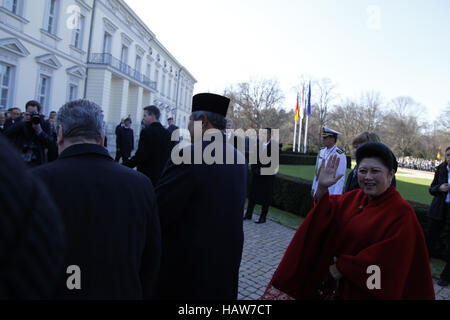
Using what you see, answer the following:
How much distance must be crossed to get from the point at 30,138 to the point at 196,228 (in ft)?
12.3

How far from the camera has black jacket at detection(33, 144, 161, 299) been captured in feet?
4.27

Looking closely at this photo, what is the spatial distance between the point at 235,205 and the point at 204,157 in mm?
415

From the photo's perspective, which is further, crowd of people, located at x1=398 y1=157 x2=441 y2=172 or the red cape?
crowd of people, located at x1=398 y1=157 x2=441 y2=172

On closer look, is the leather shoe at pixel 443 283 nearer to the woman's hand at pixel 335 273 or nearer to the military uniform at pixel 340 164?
the military uniform at pixel 340 164

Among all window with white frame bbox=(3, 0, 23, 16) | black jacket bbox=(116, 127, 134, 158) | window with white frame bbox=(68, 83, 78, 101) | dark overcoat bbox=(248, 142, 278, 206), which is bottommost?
dark overcoat bbox=(248, 142, 278, 206)

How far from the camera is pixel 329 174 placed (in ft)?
7.39

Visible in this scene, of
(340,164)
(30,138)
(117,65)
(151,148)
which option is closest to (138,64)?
(117,65)

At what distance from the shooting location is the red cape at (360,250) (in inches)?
74.1

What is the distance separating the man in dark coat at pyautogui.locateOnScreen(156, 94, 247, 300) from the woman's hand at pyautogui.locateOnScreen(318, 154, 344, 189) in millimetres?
689

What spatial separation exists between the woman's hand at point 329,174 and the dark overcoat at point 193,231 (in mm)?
733

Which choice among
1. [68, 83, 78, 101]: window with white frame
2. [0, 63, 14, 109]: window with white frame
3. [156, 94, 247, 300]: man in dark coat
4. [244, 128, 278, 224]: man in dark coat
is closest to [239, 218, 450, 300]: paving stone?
[244, 128, 278, 224]: man in dark coat

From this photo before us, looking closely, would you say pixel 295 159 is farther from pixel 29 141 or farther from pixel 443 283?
pixel 29 141

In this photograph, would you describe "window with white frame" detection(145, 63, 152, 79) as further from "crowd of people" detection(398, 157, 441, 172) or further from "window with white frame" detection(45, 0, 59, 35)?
"crowd of people" detection(398, 157, 441, 172)
